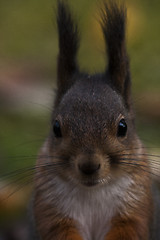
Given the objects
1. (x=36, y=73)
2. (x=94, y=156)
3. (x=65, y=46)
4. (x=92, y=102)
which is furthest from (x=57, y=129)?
(x=36, y=73)

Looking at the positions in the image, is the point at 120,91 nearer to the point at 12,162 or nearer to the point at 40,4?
the point at 12,162

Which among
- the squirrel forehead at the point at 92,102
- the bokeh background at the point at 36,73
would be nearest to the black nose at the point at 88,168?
the squirrel forehead at the point at 92,102

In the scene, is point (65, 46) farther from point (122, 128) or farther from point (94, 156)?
Result: point (94, 156)

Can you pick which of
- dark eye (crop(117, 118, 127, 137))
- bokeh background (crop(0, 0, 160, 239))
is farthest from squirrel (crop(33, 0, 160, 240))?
bokeh background (crop(0, 0, 160, 239))

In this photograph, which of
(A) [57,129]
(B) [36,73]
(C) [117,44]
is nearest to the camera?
(A) [57,129]

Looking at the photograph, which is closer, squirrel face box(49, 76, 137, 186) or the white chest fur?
squirrel face box(49, 76, 137, 186)

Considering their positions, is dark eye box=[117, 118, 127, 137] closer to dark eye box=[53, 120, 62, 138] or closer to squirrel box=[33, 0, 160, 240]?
squirrel box=[33, 0, 160, 240]
